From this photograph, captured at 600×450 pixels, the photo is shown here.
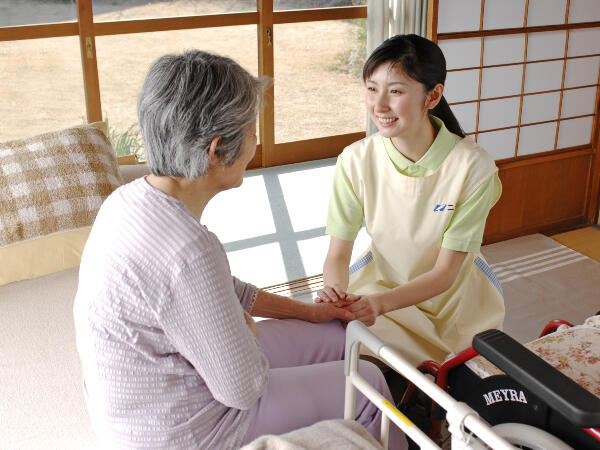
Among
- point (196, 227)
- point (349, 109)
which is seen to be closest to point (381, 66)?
point (196, 227)

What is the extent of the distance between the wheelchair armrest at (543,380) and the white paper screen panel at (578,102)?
9.61 ft

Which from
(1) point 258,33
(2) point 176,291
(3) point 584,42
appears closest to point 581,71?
(3) point 584,42

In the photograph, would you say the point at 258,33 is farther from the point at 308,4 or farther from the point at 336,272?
the point at 336,272

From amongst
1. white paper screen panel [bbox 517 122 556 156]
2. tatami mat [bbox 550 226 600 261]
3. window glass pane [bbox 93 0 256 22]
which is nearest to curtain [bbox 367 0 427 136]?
white paper screen panel [bbox 517 122 556 156]

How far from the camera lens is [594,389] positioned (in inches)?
56.3

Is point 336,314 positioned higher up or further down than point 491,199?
further down

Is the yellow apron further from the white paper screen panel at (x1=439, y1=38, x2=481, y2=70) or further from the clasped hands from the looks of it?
the white paper screen panel at (x1=439, y1=38, x2=481, y2=70)

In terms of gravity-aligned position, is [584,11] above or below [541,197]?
above

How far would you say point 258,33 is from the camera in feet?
15.2

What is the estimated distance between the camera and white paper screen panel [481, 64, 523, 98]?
11.3 feet

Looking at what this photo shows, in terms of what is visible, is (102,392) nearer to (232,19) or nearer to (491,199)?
(491,199)

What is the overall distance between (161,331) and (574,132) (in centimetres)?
313

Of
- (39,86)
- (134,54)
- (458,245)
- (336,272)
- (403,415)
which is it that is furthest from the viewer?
(134,54)

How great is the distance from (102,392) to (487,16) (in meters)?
2.76
